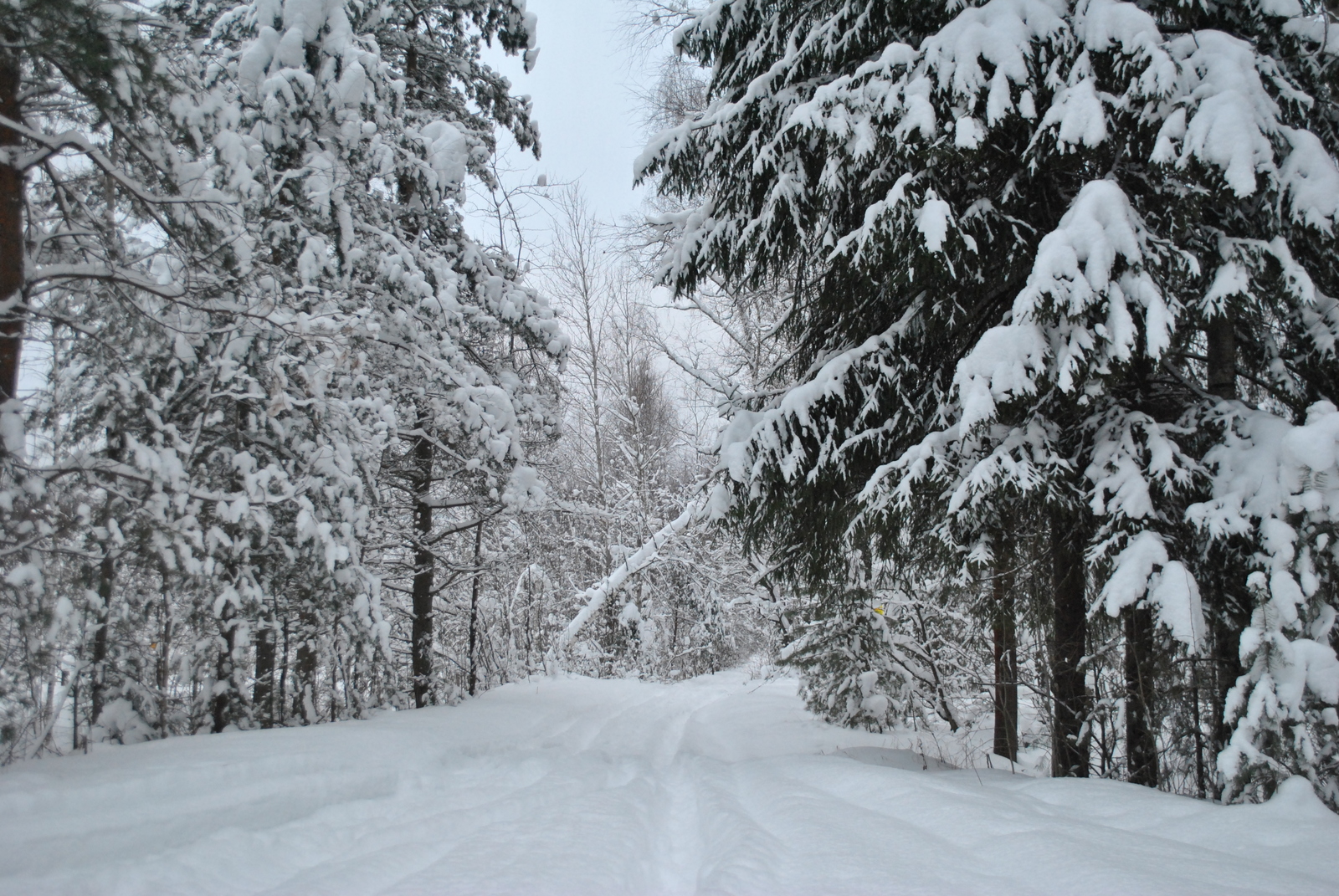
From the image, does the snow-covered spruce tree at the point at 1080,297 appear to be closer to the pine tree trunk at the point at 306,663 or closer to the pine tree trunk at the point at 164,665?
the pine tree trunk at the point at 306,663

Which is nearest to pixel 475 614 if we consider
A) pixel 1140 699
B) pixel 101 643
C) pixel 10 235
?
pixel 101 643

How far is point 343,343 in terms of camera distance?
4.71 meters

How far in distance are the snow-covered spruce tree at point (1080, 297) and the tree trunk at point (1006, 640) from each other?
31cm

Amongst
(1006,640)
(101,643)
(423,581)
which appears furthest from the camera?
(423,581)

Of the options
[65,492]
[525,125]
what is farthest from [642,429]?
[65,492]

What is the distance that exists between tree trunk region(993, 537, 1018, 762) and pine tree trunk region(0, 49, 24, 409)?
572 centimetres

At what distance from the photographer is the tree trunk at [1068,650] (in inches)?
174

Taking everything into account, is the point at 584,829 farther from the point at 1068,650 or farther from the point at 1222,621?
the point at 1068,650

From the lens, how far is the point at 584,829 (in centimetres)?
318

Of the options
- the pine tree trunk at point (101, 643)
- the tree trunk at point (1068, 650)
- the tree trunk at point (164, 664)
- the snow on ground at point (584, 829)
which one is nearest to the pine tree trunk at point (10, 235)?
the pine tree trunk at point (101, 643)

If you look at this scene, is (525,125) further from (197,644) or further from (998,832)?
(998,832)

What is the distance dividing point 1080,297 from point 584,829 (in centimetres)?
345

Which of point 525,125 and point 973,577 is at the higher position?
point 525,125

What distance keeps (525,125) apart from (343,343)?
652cm
